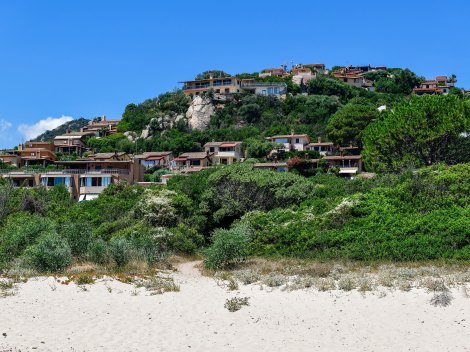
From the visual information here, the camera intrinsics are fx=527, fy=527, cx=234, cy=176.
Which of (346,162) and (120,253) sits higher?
(346,162)

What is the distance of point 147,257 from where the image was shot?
77.8 ft

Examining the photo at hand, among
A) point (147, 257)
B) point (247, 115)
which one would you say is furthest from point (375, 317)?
point (247, 115)

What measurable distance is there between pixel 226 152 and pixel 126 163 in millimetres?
24630

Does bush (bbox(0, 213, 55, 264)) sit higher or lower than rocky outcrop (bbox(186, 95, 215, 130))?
lower

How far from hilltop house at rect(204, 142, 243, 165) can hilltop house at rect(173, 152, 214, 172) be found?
118cm

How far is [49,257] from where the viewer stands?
21.4 m

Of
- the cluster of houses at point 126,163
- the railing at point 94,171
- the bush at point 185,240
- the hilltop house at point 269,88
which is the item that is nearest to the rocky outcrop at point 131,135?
the cluster of houses at point 126,163

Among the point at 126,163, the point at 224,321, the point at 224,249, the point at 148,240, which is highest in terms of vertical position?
the point at 126,163

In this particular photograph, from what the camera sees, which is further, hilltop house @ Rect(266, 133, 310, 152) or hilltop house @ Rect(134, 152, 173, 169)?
hilltop house @ Rect(266, 133, 310, 152)

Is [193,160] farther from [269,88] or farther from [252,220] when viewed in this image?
[252,220]

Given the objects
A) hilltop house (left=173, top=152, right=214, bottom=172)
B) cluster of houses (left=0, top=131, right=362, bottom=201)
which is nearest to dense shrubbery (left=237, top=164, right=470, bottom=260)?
cluster of houses (left=0, top=131, right=362, bottom=201)

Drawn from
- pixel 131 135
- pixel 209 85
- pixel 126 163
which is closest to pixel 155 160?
pixel 126 163

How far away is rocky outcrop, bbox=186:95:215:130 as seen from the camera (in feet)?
320

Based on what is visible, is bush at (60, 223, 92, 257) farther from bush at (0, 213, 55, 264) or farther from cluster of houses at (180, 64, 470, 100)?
cluster of houses at (180, 64, 470, 100)
